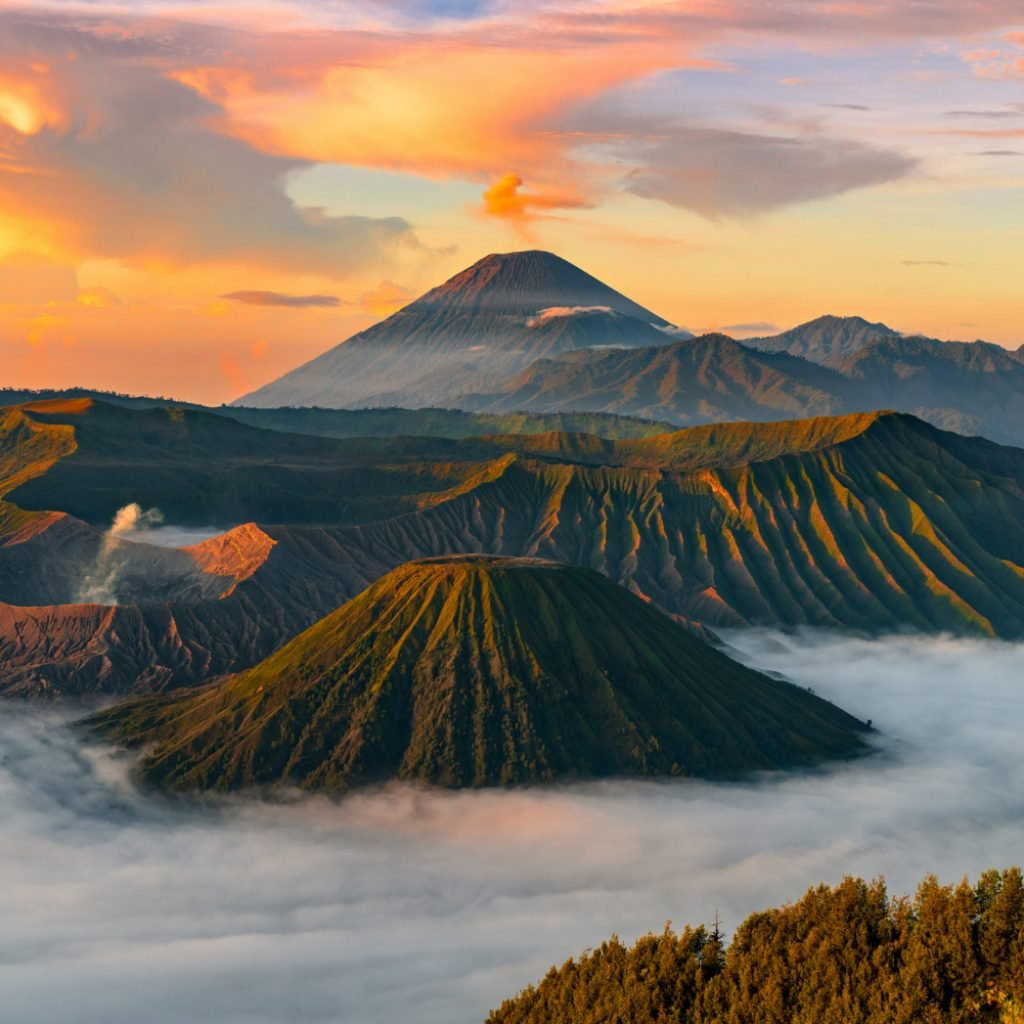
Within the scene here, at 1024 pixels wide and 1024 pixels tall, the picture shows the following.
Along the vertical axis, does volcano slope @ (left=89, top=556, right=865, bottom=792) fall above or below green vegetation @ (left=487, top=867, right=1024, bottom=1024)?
above

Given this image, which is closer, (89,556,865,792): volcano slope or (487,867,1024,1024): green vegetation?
(487,867,1024,1024): green vegetation

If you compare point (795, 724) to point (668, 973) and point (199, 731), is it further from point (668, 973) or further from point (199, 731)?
point (668, 973)

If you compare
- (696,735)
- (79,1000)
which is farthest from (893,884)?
(79,1000)

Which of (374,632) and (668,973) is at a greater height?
(374,632)

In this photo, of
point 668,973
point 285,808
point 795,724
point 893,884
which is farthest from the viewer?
point 795,724

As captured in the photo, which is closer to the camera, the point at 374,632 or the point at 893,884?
the point at 893,884
